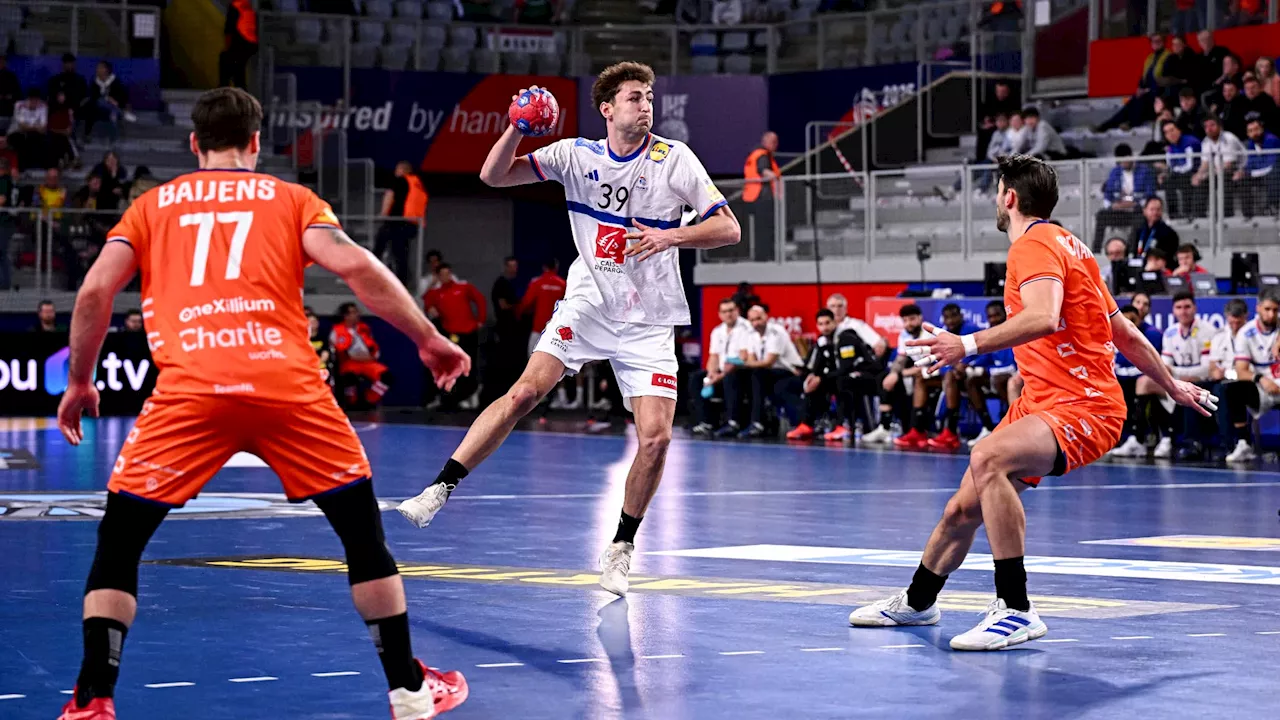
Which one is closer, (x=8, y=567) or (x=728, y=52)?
(x=8, y=567)

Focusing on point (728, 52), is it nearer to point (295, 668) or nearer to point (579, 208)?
point (579, 208)

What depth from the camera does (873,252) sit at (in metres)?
24.0

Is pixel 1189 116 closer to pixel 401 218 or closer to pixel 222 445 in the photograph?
pixel 401 218

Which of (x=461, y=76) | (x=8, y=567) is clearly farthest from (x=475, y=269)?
(x=8, y=567)

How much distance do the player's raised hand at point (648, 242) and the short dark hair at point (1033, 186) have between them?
1552 mm

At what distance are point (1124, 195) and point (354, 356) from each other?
34.7ft

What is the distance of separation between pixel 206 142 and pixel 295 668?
1909 millimetres

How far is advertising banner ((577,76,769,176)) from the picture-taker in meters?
32.5

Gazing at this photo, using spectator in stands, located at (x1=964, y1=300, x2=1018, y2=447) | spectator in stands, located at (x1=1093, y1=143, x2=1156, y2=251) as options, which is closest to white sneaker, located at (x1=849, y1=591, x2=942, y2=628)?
spectator in stands, located at (x1=964, y1=300, x2=1018, y2=447)

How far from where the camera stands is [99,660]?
5.09 meters

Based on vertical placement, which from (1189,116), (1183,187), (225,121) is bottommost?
(225,121)

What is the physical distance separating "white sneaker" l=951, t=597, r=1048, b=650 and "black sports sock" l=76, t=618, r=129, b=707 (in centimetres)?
310

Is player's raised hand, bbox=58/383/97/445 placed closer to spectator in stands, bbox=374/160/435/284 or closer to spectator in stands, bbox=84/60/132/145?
spectator in stands, bbox=374/160/435/284

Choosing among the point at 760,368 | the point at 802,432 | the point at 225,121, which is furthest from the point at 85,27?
the point at 225,121
